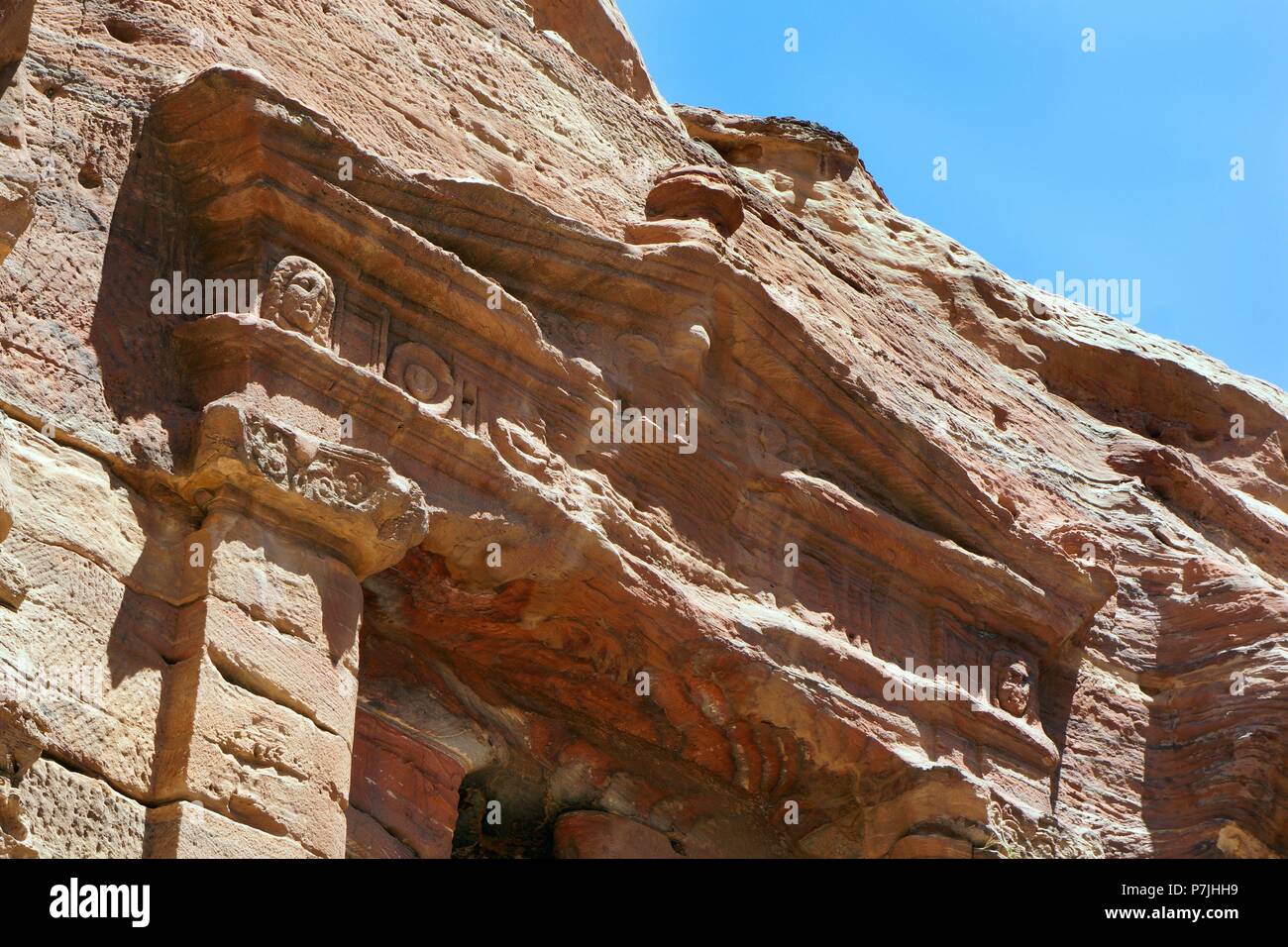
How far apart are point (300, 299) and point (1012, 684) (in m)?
4.56

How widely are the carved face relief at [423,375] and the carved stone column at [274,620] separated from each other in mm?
575

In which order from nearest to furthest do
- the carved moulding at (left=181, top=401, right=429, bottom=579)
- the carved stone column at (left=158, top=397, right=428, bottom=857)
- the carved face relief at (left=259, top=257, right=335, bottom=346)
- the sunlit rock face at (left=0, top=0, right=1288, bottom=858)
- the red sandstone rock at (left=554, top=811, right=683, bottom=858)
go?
the carved stone column at (left=158, top=397, right=428, bottom=857), the sunlit rock face at (left=0, top=0, right=1288, bottom=858), the carved moulding at (left=181, top=401, right=429, bottom=579), the carved face relief at (left=259, top=257, right=335, bottom=346), the red sandstone rock at (left=554, top=811, right=683, bottom=858)

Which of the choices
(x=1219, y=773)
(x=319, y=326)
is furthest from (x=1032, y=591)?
(x=319, y=326)

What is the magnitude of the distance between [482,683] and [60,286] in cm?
268

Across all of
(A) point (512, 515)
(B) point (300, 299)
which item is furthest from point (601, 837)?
(B) point (300, 299)

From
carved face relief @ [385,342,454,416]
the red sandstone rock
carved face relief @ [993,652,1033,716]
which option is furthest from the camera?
carved face relief @ [993,652,1033,716]

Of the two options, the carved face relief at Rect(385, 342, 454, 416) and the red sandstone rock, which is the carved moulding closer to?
the carved face relief at Rect(385, 342, 454, 416)

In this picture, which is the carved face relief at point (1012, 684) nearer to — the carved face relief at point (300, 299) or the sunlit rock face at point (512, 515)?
the sunlit rock face at point (512, 515)

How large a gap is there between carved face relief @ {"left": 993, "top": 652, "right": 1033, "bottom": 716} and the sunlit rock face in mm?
22

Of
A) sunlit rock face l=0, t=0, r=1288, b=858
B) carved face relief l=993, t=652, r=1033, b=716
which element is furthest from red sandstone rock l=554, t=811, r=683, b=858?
carved face relief l=993, t=652, r=1033, b=716

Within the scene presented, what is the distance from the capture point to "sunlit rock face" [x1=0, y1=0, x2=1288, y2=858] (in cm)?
726

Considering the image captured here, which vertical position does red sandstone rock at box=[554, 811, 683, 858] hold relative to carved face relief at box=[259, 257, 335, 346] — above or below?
below

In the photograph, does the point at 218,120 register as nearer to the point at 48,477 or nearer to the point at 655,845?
the point at 48,477

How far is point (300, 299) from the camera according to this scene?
8.12 metres
